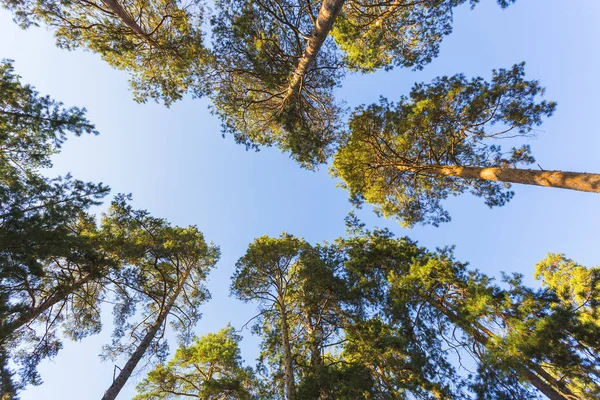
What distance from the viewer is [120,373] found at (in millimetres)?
7027

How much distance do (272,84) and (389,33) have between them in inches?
A: 203

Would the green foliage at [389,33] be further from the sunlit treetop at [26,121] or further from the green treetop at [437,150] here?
the sunlit treetop at [26,121]

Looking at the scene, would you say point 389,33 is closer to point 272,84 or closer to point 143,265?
point 272,84

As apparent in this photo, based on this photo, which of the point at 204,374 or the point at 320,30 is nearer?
the point at 320,30

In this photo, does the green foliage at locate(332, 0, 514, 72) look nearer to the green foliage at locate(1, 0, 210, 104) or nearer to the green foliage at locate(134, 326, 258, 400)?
the green foliage at locate(1, 0, 210, 104)

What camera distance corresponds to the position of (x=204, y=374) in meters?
10.3

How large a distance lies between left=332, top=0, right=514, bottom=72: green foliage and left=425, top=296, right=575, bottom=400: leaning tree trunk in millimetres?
8654

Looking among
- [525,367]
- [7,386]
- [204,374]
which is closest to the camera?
[525,367]

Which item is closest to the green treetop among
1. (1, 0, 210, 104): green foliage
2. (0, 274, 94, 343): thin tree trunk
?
(1, 0, 210, 104): green foliage

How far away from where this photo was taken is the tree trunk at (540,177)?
15.9 ft

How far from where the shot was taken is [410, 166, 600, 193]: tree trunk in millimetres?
4844

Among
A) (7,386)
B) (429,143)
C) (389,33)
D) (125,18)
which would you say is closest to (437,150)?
(429,143)

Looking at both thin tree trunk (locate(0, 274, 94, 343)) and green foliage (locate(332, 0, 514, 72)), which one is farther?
green foliage (locate(332, 0, 514, 72))

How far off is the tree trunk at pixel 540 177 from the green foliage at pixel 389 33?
177 inches
